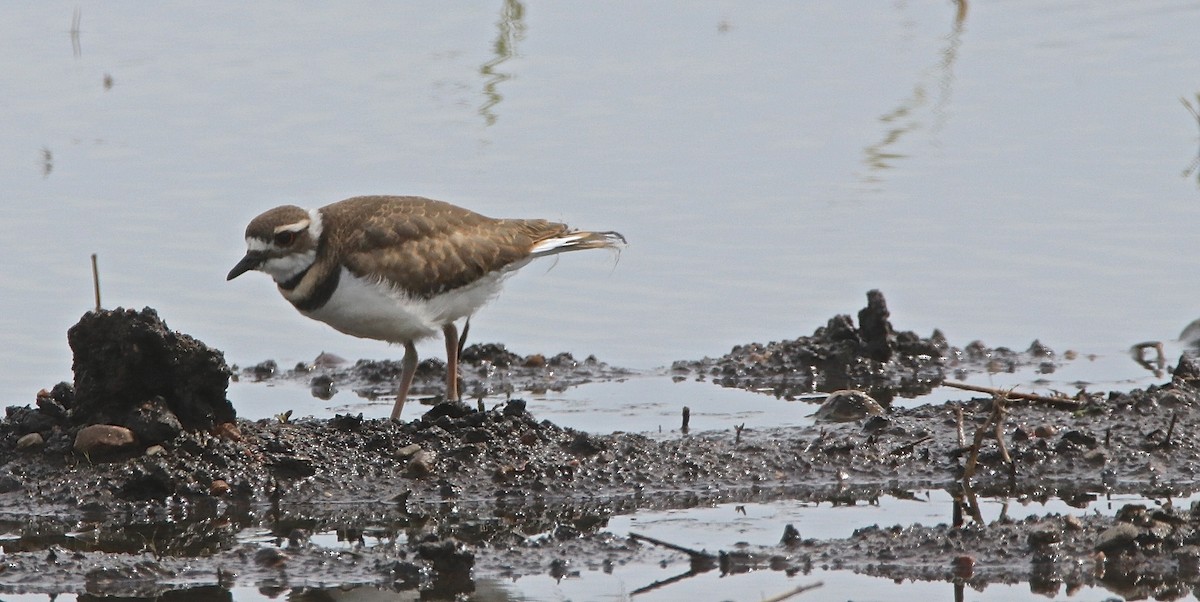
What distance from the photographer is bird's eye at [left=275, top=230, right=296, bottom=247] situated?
26.9 ft

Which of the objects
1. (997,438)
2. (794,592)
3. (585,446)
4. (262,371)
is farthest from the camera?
(262,371)

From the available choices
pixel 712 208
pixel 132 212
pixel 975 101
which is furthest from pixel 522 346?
pixel 975 101

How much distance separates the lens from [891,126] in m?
13.5

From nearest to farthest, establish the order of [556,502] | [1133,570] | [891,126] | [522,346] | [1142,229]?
[1133,570]
[556,502]
[522,346]
[1142,229]
[891,126]

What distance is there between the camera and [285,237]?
822 centimetres

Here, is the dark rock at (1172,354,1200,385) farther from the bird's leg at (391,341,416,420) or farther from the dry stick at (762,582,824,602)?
the bird's leg at (391,341,416,420)

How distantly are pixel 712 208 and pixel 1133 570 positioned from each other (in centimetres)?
582

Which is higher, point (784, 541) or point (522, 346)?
point (522, 346)

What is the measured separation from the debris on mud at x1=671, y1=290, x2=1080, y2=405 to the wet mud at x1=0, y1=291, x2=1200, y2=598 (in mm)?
1019

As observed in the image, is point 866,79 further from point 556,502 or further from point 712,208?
point 556,502

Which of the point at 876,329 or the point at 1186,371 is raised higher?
the point at 876,329

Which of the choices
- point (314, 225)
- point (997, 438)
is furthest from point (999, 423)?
point (314, 225)

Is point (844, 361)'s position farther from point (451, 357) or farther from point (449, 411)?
point (449, 411)

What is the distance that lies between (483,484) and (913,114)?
7346mm
